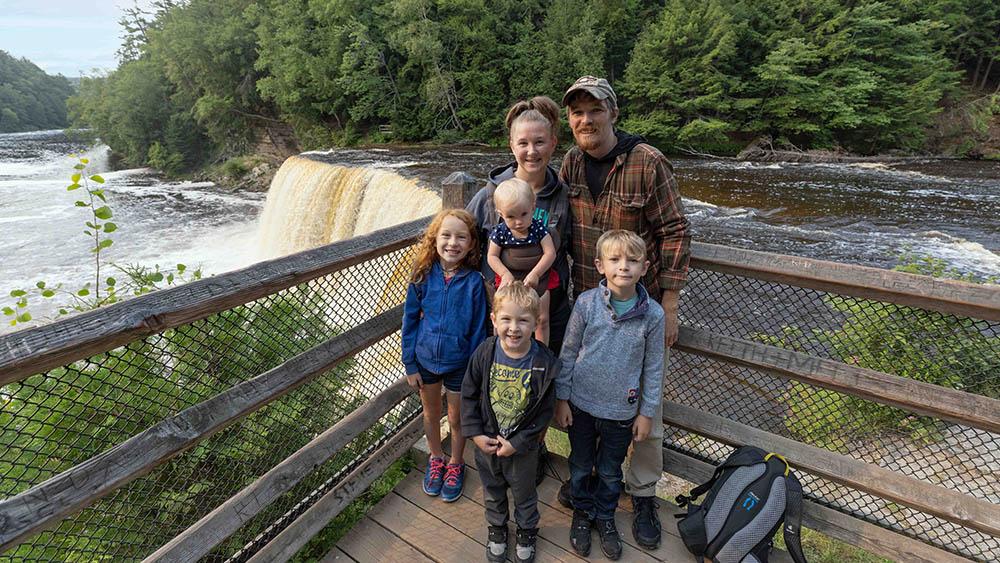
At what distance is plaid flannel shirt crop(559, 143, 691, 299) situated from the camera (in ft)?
6.16

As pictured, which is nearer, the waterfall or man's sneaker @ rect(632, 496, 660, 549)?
man's sneaker @ rect(632, 496, 660, 549)

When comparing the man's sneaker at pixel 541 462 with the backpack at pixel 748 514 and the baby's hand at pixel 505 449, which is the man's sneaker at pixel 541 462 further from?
the backpack at pixel 748 514

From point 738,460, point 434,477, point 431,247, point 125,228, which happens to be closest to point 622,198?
point 431,247

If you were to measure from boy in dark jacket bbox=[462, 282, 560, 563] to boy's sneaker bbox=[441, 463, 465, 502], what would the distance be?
1.08ft

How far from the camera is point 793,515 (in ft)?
6.35

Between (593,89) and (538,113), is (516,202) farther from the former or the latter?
(593,89)

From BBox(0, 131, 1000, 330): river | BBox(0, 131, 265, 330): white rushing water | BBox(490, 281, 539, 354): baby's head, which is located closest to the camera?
BBox(490, 281, 539, 354): baby's head

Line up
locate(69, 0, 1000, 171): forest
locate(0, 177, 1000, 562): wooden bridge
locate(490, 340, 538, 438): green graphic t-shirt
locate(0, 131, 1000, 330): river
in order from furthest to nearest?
locate(69, 0, 1000, 171): forest → locate(0, 131, 1000, 330): river → locate(490, 340, 538, 438): green graphic t-shirt → locate(0, 177, 1000, 562): wooden bridge

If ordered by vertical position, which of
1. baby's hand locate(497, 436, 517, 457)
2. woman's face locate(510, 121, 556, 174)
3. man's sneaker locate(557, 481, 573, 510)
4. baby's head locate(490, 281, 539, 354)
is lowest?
man's sneaker locate(557, 481, 573, 510)

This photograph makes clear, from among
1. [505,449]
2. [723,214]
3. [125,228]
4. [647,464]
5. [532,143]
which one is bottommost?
[125,228]

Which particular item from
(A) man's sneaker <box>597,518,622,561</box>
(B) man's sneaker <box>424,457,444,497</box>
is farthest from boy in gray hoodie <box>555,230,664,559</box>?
(B) man's sneaker <box>424,457,444,497</box>

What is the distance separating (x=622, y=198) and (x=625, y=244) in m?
0.23

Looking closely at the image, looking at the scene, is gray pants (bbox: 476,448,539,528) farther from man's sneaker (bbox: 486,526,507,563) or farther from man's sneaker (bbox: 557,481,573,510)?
man's sneaker (bbox: 557,481,573,510)

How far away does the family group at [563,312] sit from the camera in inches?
74.0
